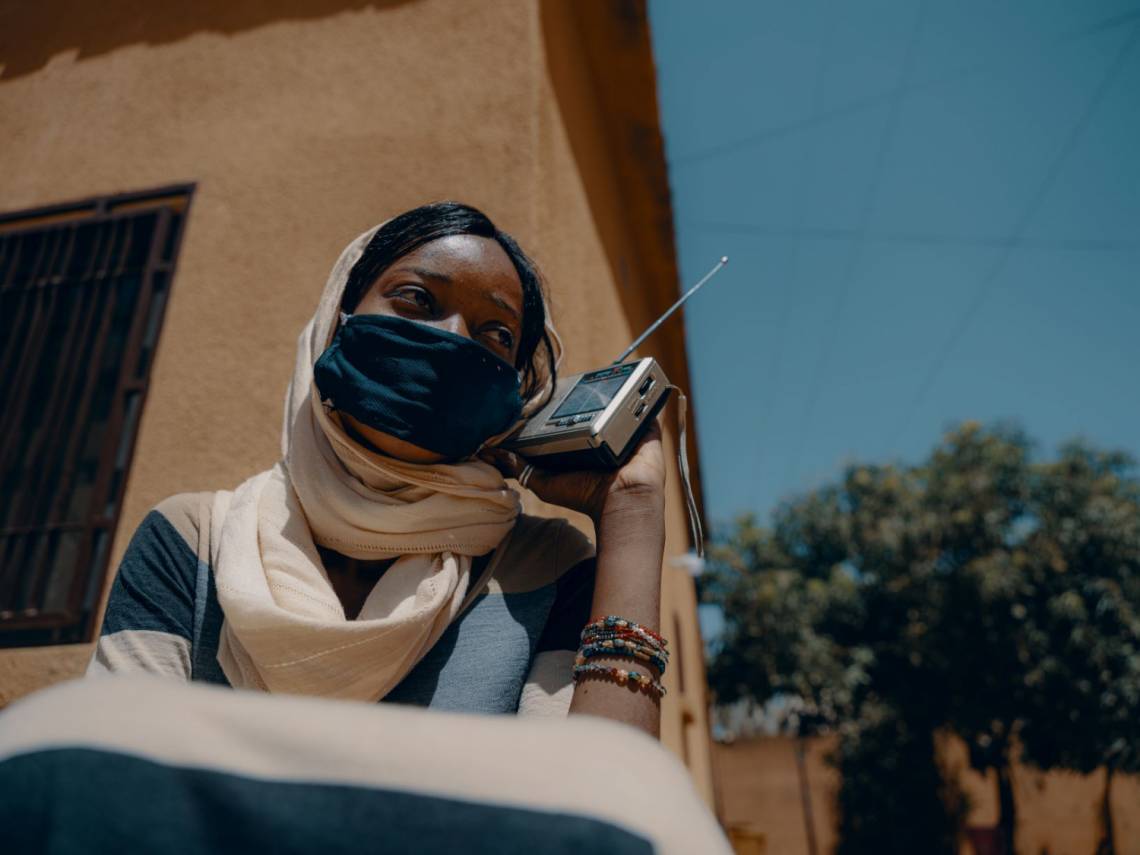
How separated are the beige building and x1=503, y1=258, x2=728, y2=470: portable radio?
784 millimetres

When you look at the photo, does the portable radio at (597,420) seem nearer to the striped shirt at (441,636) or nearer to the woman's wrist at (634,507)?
the woman's wrist at (634,507)

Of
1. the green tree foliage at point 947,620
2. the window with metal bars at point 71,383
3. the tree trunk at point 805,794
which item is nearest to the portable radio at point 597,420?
the window with metal bars at point 71,383

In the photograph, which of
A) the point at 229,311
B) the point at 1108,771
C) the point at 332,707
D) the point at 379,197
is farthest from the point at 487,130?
the point at 1108,771

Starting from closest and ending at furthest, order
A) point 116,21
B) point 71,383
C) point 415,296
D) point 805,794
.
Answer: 1. point 415,296
2. point 71,383
3. point 116,21
4. point 805,794

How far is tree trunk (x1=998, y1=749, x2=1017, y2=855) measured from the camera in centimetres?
1115

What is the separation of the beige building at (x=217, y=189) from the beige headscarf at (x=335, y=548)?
2.51 feet

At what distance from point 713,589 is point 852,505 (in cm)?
313

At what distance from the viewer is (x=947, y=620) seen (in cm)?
1109

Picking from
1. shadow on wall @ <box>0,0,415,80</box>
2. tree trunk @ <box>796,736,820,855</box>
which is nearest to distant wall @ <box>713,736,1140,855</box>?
tree trunk @ <box>796,736,820,855</box>

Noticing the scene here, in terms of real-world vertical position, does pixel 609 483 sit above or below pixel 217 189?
below

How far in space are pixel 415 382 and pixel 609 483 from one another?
35 centimetres

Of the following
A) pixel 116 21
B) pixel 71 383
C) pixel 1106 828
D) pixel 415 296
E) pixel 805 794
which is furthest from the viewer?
pixel 805 794

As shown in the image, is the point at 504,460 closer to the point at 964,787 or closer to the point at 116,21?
the point at 116,21

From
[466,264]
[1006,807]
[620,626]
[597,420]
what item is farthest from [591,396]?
[1006,807]
